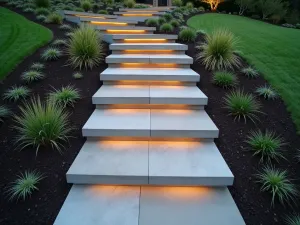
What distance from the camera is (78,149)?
2.64 meters

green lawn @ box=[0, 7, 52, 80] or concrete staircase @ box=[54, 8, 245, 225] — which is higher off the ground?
green lawn @ box=[0, 7, 52, 80]

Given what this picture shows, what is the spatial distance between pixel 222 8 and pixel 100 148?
18.8 m

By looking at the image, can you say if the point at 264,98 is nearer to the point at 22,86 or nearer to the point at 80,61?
the point at 80,61

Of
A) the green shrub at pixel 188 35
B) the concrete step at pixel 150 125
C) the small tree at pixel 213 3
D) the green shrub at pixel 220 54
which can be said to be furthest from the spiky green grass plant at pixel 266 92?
the small tree at pixel 213 3

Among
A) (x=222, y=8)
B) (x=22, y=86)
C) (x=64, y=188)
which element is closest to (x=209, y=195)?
(x=64, y=188)

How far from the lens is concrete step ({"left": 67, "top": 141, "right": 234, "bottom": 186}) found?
86.8 inches

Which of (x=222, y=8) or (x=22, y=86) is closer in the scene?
(x=22, y=86)

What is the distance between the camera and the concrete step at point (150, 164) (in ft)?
7.23

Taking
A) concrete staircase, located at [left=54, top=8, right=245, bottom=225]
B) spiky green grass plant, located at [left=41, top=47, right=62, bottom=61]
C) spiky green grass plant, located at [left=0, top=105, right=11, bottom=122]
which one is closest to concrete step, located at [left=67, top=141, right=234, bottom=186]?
concrete staircase, located at [left=54, top=8, right=245, bottom=225]

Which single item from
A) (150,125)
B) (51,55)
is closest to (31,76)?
(51,55)

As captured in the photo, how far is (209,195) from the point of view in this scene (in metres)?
2.19

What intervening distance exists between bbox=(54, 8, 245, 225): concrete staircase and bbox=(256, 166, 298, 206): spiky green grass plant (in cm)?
42

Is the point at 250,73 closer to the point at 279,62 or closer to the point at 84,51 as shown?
the point at 279,62

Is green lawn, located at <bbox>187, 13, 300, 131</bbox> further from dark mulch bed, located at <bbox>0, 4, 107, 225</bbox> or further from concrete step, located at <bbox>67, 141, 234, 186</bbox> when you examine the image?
dark mulch bed, located at <bbox>0, 4, 107, 225</bbox>
